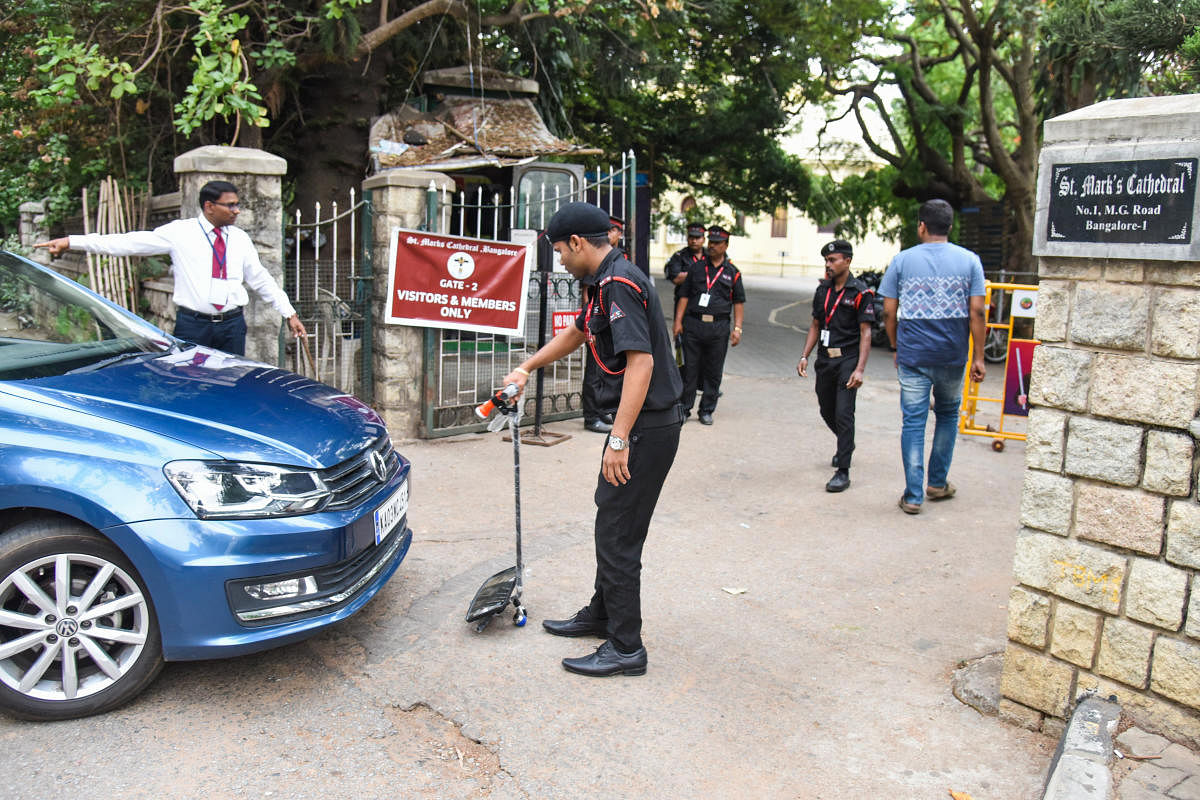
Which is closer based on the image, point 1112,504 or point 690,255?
point 1112,504

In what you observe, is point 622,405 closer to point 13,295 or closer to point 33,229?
point 13,295

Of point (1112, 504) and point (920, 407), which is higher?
point (1112, 504)

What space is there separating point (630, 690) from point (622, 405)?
1.16m

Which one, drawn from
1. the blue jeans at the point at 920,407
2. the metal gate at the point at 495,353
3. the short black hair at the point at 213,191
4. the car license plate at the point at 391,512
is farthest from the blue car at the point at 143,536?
the metal gate at the point at 495,353

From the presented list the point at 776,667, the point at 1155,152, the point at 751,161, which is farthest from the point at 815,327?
the point at 751,161

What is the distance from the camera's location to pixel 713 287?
8914mm

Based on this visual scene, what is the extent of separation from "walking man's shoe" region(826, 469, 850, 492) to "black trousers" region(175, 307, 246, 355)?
13.9 ft

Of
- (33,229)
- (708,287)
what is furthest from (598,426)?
(33,229)

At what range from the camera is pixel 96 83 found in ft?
26.9

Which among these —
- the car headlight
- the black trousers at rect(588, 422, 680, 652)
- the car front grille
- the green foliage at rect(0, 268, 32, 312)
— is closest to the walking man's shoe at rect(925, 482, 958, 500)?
the black trousers at rect(588, 422, 680, 652)

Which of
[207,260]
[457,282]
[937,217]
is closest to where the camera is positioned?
[937,217]

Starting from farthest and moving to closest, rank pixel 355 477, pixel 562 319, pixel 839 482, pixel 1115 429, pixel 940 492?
1. pixel 562 319
2. pixel 839 482
3. pixel 940 492
4. pixel 355 477
5. pixel 1115 429

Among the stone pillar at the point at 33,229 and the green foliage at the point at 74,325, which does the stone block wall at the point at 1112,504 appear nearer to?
the green foliage at the point at 74,325

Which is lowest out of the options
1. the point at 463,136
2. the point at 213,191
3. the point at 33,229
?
the point at 33,229
